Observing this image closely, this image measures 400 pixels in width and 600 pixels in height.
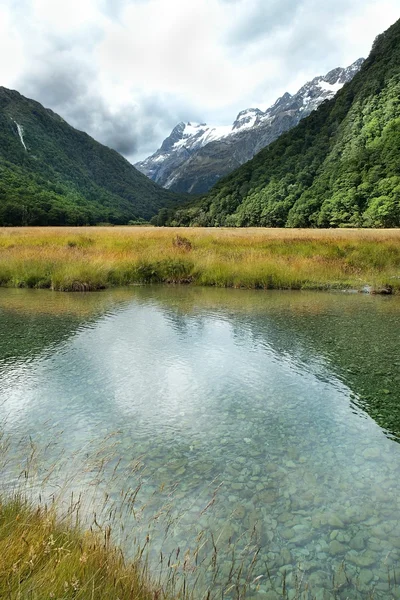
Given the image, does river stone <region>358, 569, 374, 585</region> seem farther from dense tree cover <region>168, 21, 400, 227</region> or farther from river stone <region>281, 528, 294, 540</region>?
dense tree cover <region>168, 21, 400, 227</region>

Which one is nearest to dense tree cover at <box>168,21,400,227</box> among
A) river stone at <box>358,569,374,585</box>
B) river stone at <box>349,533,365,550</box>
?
river stone at <box>349,533,365,550</box>

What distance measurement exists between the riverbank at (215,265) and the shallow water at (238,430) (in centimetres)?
725

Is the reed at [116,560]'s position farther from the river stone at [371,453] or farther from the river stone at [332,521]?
the river stone at [371,453]

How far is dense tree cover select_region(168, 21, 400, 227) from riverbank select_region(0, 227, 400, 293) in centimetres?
5406

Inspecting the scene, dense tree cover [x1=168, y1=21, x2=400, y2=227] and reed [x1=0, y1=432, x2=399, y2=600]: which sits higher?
dense tree cover [x1=168, y1=21, x2=400, y2=227]

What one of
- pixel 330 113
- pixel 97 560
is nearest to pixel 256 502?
pixel 97 560

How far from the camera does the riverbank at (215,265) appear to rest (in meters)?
17.7

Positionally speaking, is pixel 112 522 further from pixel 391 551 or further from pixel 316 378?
pixel 316 378

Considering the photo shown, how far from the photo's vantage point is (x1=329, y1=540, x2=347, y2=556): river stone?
3.12m

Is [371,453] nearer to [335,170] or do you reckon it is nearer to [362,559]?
[362,559]

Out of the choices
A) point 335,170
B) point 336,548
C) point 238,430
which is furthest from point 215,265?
point 335,170

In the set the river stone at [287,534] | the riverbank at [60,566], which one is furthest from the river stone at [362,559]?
the riverbank at [60,566]

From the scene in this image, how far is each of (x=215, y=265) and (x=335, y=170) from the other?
8494 cm

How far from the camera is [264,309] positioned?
1348 centimetres
